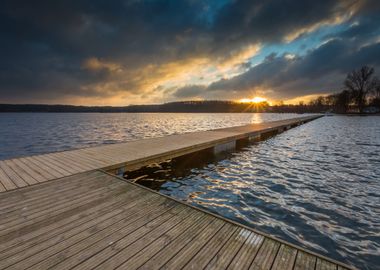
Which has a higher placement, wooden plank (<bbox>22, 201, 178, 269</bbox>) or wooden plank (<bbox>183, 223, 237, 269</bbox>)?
wooden plank (<bbox>22, 201, 178, 269</bbox>)

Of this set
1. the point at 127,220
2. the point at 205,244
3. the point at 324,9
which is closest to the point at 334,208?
the point at 205,244

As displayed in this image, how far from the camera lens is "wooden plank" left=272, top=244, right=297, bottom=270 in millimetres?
2303

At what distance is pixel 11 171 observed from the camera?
5.72 meters

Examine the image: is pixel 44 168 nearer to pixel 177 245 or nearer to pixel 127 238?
pixel 127 238

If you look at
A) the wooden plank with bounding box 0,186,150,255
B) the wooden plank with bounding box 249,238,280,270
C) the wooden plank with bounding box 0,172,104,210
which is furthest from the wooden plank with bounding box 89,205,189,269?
the wooden plank with bounding box 0,172,104,210

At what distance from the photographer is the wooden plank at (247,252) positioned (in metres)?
2.30

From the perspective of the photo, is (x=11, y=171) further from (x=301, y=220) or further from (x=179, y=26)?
(x=179, y=26)

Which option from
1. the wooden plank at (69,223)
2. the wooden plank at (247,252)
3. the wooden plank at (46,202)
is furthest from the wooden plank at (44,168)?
the wooden plank at (247,252)

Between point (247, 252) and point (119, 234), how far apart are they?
187 cm

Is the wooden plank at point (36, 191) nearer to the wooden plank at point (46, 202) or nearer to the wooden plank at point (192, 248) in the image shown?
the wooden plank at point (46, 202)

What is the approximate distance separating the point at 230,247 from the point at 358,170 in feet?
31.4

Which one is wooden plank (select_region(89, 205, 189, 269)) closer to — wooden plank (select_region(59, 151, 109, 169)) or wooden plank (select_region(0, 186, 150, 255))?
wooden plank (select_region(0, 186, 150, 255))

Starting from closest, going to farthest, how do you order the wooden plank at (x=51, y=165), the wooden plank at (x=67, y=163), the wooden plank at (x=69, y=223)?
1. the wooden plank at (x=69, y=223)
2. the wooden plank at (x=51, y=165)
3. the wooden plank at (x=67, y=163)

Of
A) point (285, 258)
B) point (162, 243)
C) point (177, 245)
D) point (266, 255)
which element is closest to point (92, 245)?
point (162, 243)
